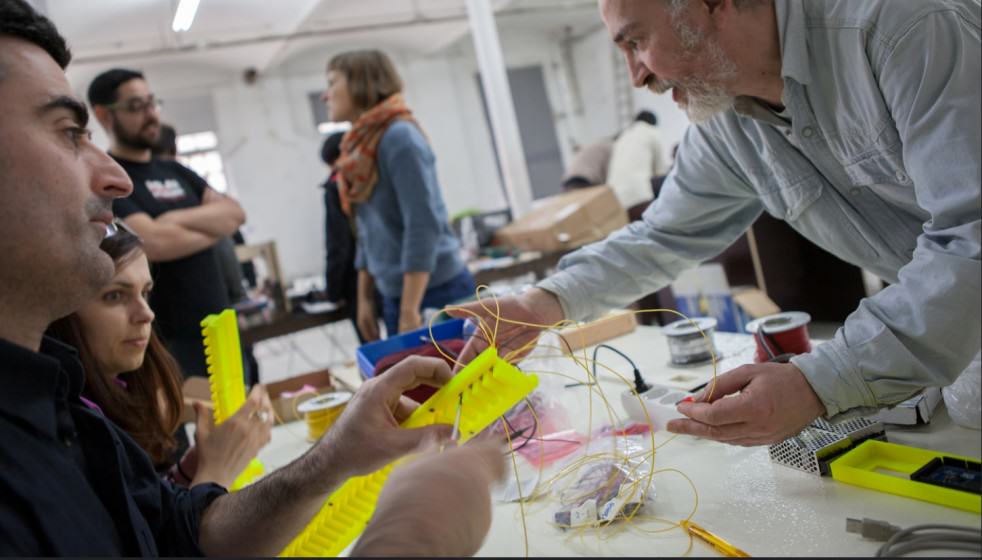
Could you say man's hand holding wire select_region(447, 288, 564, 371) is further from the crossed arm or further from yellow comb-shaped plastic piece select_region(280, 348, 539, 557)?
the crossed arm

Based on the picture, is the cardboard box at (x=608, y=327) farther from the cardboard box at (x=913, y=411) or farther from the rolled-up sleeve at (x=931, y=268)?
the rolled-up sleeve at (x=931, y=268)

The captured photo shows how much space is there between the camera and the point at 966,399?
3.32ft

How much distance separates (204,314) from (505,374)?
201cm

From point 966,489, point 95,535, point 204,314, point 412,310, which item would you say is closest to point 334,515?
point 95,535

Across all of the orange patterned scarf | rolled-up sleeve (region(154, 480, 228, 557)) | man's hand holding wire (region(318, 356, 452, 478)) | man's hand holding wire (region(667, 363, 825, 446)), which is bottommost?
rolled-up sleeve (region(154, 480, 228, 557))

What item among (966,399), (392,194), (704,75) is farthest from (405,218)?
(966,399)

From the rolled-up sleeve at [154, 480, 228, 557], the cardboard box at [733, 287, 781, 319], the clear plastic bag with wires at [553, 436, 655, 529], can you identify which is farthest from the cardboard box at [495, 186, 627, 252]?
the rolled-up sleeve at [154, 480, 228, 557]

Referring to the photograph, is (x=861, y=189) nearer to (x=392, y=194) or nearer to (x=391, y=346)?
(x=391, y=346)

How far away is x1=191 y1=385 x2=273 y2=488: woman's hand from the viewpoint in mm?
1471

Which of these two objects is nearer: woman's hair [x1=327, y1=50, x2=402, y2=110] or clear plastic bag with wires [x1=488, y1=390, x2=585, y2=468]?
clear plastic bag with wires [x1=488, y1=390, x2=585, y2=468]

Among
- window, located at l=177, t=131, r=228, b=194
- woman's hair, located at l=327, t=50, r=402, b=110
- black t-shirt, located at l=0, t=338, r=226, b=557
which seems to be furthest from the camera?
window, located at l=177, t=131, r=228, b=194

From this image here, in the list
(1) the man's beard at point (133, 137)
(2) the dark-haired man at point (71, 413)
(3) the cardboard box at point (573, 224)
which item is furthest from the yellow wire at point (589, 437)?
(3) the cardboard box at point (573, 224)

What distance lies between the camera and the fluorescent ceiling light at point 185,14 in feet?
3.10

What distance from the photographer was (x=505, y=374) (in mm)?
855
